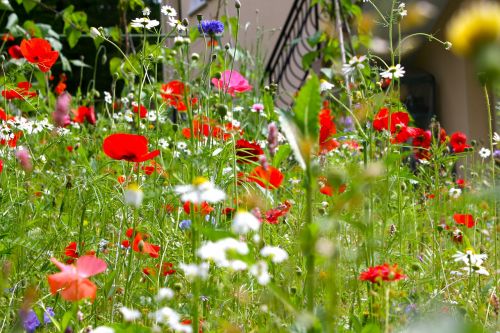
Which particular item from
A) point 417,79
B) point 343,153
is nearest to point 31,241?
point 343,153

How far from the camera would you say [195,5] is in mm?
9188

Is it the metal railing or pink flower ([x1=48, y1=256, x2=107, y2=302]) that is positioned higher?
the metal railing

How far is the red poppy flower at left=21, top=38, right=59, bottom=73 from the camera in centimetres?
190

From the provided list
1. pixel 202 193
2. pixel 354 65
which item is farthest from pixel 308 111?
pixel 354 65

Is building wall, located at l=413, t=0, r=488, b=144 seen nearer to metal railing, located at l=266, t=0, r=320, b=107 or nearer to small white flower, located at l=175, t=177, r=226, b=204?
metal railing, located at l=266, t=0, r=320, b=107

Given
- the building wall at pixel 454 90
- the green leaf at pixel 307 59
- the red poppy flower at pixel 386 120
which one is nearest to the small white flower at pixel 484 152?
the red poppy flower at pixel 386 120

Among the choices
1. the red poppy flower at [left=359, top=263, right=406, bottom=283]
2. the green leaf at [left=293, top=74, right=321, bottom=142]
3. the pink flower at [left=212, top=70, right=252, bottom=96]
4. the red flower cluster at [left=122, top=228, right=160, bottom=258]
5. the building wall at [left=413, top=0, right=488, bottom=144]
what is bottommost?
the red poppy flower at [left=359, top=263, right=406, bottom=283]

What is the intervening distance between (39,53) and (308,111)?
Result: 4.76 ft

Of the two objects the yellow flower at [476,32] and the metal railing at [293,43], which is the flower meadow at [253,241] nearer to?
the yellow flower at [476,32]

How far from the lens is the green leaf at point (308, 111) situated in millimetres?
639

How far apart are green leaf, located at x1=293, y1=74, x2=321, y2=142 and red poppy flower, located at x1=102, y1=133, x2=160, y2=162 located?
447mm

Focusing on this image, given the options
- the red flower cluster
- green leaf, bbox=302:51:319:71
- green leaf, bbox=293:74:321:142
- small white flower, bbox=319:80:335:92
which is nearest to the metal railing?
green leaf, bbox=302:51:319:71

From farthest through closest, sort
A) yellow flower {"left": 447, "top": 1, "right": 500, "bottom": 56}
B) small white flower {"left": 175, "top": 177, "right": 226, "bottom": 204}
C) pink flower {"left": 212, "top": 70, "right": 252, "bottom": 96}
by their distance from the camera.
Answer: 1. pink flower {"left": 212, "top": 70, "right": 252, "bottom": 96}
2. small white flower {"left": 175, "top": 177, "right": 226, "bottom": 204}
3. yellow flower {"left": 447, "top": 1, "right": 500, "bottom": 56}

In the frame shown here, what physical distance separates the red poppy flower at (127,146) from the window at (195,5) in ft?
23.8
